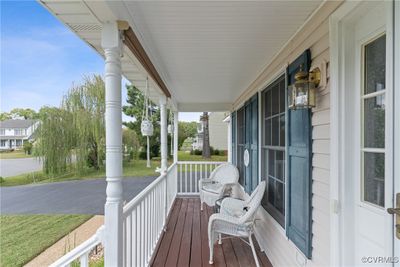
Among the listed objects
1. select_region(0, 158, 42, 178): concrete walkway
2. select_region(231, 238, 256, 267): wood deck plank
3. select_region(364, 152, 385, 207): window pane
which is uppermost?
select_region(364, 152, 385, 207): window pane

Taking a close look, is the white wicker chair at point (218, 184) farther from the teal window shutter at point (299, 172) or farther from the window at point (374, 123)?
the window at point (374, 123)

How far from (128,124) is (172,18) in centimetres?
1634

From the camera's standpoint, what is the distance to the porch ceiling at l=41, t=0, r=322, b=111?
163 cm

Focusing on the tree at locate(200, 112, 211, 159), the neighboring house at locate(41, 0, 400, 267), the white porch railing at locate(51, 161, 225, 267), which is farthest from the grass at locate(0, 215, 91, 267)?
the tree at locate(200, 112, 211, 159)

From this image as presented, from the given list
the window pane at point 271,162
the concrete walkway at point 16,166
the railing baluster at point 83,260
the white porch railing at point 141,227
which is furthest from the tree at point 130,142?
the railing baluster at point 83,260

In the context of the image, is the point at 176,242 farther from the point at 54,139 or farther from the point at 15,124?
the point at 15,124

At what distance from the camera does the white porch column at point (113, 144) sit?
1.66 metres

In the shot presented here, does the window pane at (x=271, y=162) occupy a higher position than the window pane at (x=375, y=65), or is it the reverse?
the window pane at (x=375, y=65)

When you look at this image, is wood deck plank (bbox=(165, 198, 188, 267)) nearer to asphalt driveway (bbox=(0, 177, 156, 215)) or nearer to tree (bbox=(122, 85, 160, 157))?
asphalt driveway (bbox=(0, 177, 156, 215))

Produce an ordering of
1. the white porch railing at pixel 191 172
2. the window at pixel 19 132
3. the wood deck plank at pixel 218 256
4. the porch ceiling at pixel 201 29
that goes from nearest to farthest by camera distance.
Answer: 1. the porch ceiling at pixel 201 29
2. the wood deck plank at pixel 218 256
3. the white porch railing at pixel 191 172
4. the window at pixel 19 132

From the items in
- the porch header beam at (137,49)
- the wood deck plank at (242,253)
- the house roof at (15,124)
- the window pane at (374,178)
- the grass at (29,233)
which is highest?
the house roof at (15,124)

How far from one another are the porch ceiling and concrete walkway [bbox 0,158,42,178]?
42.6 feet

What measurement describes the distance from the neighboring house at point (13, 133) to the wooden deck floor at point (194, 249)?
12822 millimetres

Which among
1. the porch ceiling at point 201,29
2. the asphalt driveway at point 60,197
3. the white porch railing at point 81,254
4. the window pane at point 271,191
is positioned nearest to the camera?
the white porch railing at point 81,254
